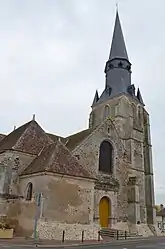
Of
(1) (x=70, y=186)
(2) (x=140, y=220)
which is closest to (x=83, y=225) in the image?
(1) (x=70, y=186)

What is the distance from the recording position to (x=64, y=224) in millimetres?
17656

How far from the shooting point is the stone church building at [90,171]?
58.9 feet

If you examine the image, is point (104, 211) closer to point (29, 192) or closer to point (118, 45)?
point (29, 192)

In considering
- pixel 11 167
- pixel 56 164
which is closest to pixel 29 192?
pixel 11 167

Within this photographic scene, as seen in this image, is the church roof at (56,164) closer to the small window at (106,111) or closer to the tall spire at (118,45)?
the small window at (106,111)

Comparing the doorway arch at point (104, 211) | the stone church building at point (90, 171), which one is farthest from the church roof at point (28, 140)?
the doorway arch at point (104, 211)

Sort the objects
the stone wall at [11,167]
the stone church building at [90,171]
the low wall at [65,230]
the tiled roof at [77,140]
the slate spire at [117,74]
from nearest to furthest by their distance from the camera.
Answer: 1. the low wall at [65,230]
2. the stone church building at [90,171]
3. the stone wall at [11,167]
4. the tiled roof at [77,140]
5. the slate spire at [117,74]

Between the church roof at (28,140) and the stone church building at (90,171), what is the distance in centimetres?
8

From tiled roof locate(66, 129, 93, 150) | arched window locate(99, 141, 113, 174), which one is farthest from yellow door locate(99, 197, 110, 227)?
tiled roof locate(66, 129, 93, 150)

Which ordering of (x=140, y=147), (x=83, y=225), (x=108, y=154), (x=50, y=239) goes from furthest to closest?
(x=140, y=147) < (x=108, y=154) < (x=83, y=225) < (x=50, y=239)

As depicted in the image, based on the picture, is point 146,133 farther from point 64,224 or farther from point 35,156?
point 64,224

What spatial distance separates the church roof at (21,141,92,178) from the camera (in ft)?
60.3

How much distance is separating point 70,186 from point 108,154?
889cm

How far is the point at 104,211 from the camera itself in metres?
24.5
